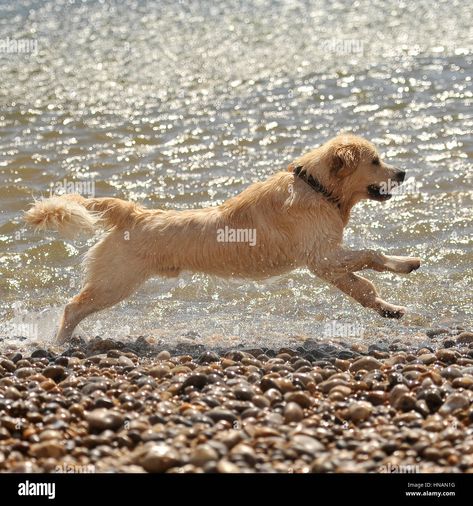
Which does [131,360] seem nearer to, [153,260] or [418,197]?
[153,260]

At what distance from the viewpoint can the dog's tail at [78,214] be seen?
7.25 metres

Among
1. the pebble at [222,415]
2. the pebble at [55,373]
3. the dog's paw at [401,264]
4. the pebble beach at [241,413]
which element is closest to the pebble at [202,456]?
the pebble beach at [241,413]

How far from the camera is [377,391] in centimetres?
529

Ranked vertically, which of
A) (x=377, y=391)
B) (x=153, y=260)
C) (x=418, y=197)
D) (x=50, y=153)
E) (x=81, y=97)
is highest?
(x=81, y=97)

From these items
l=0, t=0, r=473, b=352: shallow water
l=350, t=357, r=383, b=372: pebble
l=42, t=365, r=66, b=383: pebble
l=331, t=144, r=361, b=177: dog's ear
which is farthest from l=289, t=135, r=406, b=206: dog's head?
l=42, t=365, r=66, b=383: pebble

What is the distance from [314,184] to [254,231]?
0.60 m

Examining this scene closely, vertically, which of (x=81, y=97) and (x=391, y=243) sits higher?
(x=81, y=97)

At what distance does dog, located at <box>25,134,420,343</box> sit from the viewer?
721 centimetres

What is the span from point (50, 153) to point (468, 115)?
5.53 meters

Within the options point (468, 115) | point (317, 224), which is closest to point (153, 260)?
point (317, 224)

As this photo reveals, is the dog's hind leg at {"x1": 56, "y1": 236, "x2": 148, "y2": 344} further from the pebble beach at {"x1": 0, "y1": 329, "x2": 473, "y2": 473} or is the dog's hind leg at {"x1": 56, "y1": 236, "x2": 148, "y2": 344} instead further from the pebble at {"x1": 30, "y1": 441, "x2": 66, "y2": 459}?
the pebble at {"x1": 30, "y1": 441, "x2": 66, "y2": 459}

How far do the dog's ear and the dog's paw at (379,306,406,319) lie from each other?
3.62 ft

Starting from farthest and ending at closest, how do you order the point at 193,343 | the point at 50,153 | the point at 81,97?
the point at 81,97 → the point at 50,153 → the point at 193,343

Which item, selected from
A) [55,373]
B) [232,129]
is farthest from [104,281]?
[232,129]
